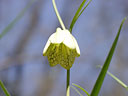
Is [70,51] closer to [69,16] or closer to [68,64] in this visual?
[68,64]

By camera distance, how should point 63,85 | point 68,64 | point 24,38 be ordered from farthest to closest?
point 63,85 → point 24,38 → point 68,64

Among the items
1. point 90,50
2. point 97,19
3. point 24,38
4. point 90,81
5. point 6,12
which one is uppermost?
point 6,12

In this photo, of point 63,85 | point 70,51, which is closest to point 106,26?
point 63,85

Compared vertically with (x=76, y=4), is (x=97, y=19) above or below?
below

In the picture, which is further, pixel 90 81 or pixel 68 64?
pixel 90 81

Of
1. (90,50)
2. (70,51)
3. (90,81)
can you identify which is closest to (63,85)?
(90,81)

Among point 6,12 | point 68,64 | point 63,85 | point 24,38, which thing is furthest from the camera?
point 63,85

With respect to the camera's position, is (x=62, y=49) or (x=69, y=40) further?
(x=62, y=49)

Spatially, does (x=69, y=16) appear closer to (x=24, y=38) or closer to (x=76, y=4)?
(x=76, y=4)
